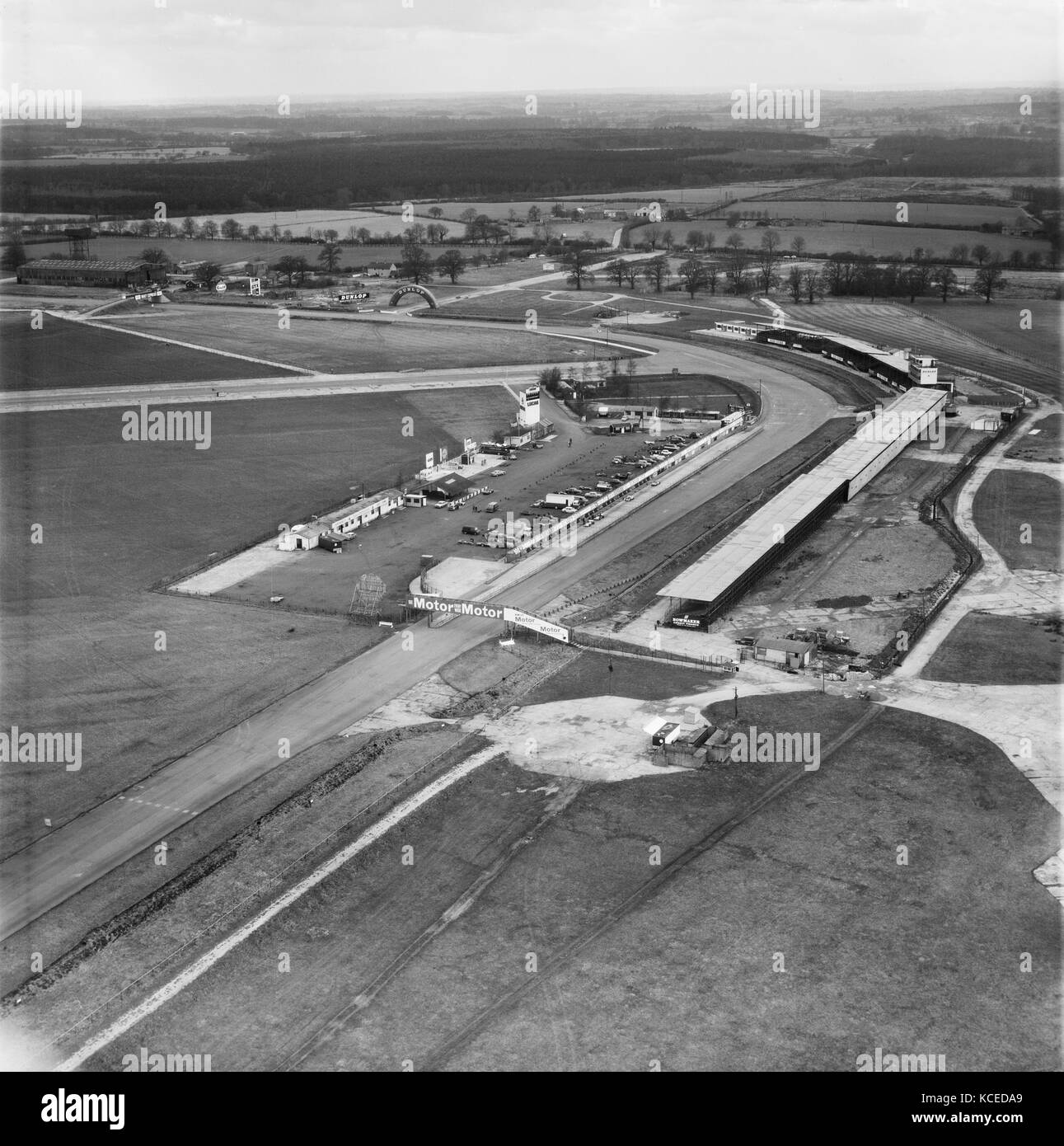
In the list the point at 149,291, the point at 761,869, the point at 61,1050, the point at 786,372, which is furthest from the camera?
the point at 149,291

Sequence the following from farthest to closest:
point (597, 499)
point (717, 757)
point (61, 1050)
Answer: point (597, 499)
point (717, 757)
point (61, 1050)

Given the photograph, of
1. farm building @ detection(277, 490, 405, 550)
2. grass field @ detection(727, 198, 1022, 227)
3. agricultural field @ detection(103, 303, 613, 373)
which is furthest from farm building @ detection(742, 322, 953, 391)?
grass field @ detection(727, 198, 1022, 227)

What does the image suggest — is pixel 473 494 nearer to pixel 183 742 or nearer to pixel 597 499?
pixel 597 499

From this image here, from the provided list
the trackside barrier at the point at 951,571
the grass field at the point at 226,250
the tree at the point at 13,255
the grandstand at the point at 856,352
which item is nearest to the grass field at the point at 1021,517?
the trackside barrier at the point at 951,571

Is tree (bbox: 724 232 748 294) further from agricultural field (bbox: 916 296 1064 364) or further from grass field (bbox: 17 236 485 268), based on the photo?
grass field (bbox: 17 236 485 268)

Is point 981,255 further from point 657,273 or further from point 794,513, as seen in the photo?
point 794,513

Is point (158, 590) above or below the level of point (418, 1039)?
above
